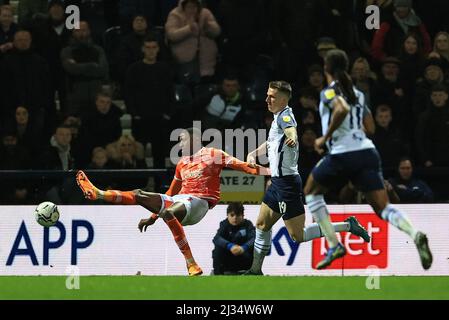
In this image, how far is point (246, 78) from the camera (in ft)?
64.3

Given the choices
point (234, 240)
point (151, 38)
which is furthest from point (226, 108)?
point (234, 240)

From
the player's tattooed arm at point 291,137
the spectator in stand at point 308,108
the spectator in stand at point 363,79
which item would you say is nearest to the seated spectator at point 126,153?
the spectator in stand at point 308,108

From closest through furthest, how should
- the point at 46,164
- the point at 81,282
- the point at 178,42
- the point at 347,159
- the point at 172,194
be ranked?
the point at 347,159 → the point at 81,282 → the point at 172,194 → the point at 46,164 → the point at 178,42

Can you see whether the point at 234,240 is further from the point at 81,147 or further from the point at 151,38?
the point at 151,38

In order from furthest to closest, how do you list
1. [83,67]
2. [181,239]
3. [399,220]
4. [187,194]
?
[83,67] → [181,239] → [187,194] → [399,220]

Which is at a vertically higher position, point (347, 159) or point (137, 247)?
point (347, 159)

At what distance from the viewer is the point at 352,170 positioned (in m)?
12.4

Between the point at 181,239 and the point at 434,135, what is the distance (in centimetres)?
497

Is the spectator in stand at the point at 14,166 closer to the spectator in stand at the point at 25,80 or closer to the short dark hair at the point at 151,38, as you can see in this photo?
the spectator in stand at the point at 25,80

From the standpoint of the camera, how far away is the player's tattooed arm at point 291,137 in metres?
13.6

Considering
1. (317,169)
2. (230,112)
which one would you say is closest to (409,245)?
(230,112)

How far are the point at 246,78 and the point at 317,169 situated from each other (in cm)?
724

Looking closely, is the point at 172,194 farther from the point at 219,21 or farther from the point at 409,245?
the point at 219,21

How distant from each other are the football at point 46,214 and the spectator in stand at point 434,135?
5.82 metres
